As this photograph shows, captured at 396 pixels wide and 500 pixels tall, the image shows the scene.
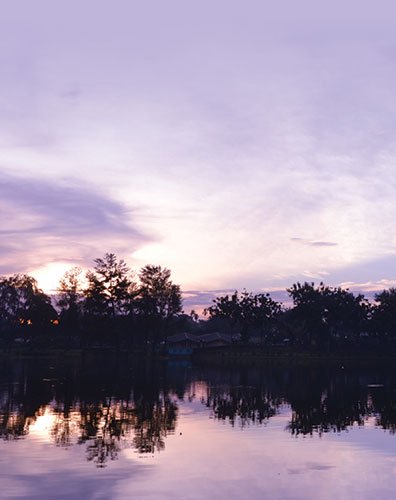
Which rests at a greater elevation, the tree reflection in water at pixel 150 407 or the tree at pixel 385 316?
the tree at pixel 385 316

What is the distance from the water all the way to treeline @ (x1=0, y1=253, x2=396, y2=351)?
89.9 m

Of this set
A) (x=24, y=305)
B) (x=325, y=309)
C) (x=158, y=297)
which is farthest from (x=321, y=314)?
(x=24, y=305)

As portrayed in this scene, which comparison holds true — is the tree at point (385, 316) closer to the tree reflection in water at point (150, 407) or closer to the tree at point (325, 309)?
the tree at point (325, 309)

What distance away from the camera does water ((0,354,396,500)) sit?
18016 millimetres

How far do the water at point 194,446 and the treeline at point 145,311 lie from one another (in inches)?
3540

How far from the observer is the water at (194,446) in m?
18.0

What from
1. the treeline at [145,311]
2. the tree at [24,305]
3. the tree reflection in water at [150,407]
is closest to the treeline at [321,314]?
the treeline at [145,311]

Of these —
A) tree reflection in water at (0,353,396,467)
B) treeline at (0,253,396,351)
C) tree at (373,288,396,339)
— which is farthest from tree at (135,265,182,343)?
tree reflection in water at (0,353,396,467)

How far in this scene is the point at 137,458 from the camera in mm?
21703

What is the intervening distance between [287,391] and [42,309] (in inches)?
3932

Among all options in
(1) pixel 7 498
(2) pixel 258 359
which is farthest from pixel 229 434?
(2) pixel 258 359

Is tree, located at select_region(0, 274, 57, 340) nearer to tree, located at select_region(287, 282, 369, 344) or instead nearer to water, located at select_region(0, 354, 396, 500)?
tree, located at select_region(287, 282, 369, 344)

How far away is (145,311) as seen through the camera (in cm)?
13775

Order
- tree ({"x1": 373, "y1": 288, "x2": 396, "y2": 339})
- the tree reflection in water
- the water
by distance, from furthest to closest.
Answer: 1. tree ({"x1": 373, "y1": 288, "x2": 396, "y2": 339})
2. the tree reflection in water
3. the water
